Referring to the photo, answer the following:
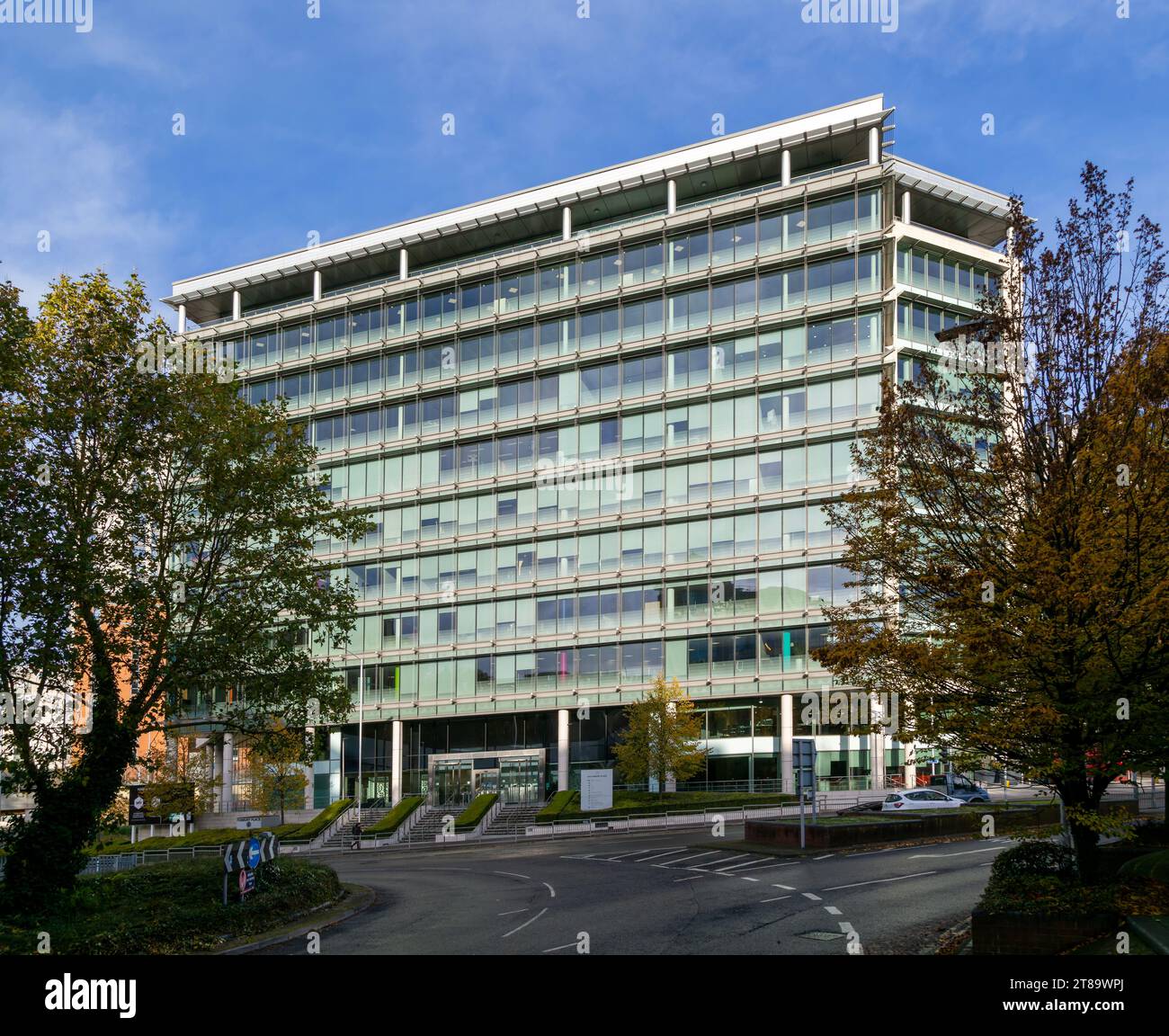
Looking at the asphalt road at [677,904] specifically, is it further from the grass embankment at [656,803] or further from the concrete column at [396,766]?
the concrete column at [396,766]

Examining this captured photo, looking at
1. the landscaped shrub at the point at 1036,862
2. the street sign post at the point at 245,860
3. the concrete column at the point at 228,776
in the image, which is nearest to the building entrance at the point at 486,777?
the concrete column at the point at 228,776

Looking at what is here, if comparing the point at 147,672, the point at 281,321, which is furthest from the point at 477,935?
the point at 281,321

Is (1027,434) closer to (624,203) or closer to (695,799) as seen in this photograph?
(695,799)

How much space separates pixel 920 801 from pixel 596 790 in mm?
15868

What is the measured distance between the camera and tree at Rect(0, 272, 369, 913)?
2086 cm

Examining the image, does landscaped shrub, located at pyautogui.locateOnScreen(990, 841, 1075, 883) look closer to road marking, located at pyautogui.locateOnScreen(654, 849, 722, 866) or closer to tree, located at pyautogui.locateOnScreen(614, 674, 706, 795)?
road marking, located at pyautogui.locateOnScreen(654, 849, 722, 866)

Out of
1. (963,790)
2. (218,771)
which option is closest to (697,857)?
(963,790)

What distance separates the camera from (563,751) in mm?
65000

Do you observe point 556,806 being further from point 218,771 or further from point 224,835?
point 218,771

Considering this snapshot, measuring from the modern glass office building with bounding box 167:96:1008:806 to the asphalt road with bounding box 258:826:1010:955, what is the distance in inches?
993

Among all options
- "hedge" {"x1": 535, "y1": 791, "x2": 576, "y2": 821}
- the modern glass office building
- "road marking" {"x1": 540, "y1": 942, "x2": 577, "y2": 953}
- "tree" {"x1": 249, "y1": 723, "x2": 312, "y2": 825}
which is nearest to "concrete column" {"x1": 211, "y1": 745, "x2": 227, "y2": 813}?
"tree" {"x1": 249, "y1": 723, "x2": 312, "y2": 825}

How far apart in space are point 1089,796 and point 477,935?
10.1 metres

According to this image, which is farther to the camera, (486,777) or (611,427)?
(486,777)

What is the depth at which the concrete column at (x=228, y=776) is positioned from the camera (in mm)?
74062
